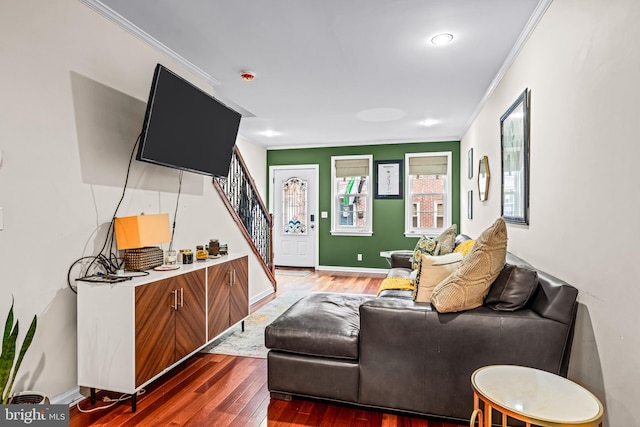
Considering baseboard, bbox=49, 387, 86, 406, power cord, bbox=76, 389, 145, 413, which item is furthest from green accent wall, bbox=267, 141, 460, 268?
baseboard, bbox=49, 387, 86, 406

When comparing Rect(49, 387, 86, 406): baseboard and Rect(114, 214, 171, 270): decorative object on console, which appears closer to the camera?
Rect(49, 387, 86, 406): baseboard

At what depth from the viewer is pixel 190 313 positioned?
105 inches

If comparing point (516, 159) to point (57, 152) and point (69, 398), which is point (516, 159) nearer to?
point (57, 152)

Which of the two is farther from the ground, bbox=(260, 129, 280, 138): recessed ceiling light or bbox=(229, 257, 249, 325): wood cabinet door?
bbox=(260, 129, 280, 138): recessed ceiling light

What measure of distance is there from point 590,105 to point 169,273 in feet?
8.49

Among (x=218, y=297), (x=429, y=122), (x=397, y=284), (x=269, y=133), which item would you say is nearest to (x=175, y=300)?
(x=218, y=297)

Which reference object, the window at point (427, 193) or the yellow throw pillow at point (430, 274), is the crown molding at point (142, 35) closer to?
the yellow throw pillow at point (430, 274)

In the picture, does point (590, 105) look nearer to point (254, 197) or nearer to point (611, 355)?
point (611, 355)

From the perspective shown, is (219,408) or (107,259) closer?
(219,408)

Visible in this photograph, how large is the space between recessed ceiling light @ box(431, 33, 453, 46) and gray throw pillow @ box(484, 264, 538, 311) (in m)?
1.77

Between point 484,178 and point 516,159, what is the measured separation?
3.82ft

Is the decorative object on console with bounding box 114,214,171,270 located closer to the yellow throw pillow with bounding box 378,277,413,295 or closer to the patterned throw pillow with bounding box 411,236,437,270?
the yellow throw pillow with bounding box 378,277,413,295

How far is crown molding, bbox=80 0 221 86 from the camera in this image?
7.72 ft

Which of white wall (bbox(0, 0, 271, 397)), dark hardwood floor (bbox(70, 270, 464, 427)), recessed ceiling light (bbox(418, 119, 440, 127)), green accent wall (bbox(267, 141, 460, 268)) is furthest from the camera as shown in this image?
green accent wall (bbox(267, 141, 460, 268))
